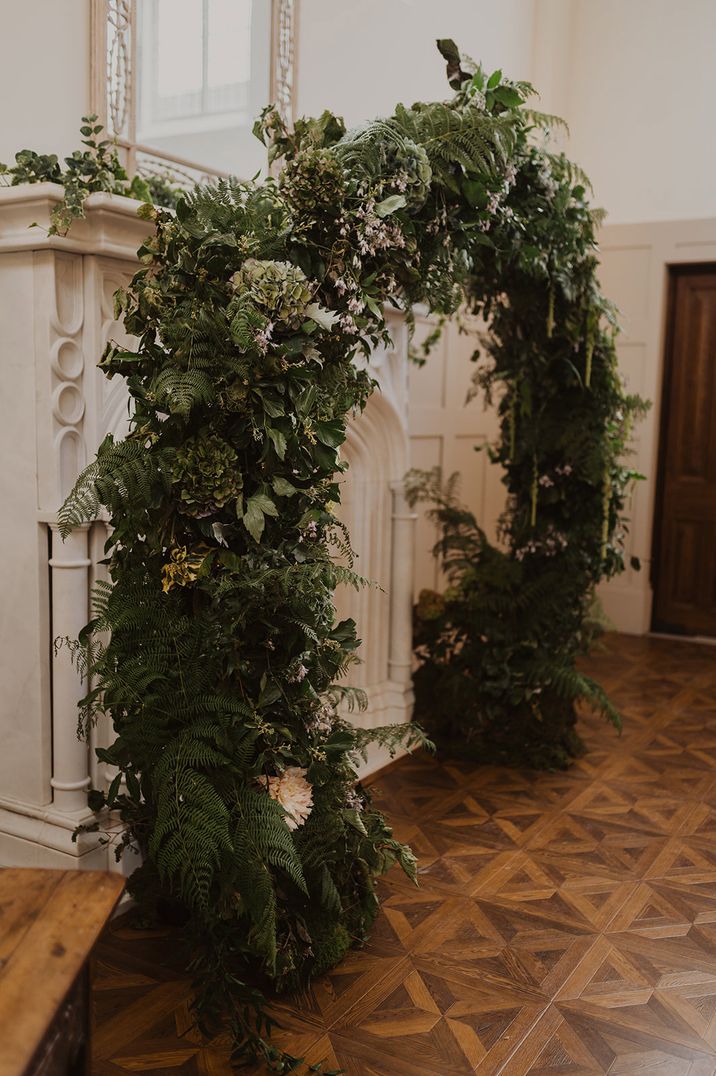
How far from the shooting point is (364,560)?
481 centimetres

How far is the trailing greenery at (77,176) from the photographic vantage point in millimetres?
2873

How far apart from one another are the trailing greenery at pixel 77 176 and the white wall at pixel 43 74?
0.06 m

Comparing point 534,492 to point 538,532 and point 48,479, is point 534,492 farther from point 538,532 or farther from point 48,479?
point 48,479

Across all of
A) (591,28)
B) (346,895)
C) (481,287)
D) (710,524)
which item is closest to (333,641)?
(346,895)

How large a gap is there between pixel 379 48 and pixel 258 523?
3.49 metres

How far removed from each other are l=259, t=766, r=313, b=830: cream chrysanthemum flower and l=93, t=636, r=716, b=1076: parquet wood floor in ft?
1.79

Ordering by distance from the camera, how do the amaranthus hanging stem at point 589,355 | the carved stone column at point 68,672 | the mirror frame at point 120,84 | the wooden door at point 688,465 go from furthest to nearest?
the wooden door at point 688,465 < the amaranthus hanging stem at point 589,355 < the mirror frame at point 120,84 < the carved stone column at point 68,672

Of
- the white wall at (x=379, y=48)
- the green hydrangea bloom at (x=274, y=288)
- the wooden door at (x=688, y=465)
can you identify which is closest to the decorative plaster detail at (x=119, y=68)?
the white wall at (x=379, y=48)

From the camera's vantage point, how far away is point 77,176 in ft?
10.00

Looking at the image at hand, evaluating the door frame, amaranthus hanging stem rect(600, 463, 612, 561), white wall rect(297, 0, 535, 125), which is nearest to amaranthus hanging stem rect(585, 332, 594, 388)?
amaranthus hanging stem rect(600, 463, 612, 561)

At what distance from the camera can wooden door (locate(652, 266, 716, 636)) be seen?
6883mm

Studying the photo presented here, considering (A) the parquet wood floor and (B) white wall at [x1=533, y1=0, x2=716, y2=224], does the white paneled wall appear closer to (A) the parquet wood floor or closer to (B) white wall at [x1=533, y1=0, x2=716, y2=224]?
(B) white wall at [x1=533, y1=0, x2=716, y2=224]

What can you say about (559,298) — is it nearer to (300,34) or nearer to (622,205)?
(300,34)

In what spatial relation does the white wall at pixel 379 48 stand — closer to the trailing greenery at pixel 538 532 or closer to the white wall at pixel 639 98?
the white wall at pixel 639 98
